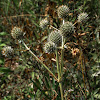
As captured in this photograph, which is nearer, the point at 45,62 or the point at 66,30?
the point at 66,30

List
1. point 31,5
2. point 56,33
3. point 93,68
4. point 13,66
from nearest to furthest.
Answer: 1. point 56,33
2. point 93,68
3. point 13,66
4. point 31,5

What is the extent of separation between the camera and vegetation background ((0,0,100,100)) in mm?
1985

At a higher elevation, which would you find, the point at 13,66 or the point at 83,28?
the point at 83,28

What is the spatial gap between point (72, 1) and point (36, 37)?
3.65ft

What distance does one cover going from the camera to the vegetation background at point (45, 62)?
1.99 m

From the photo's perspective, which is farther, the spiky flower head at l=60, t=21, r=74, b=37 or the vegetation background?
the vegetation background

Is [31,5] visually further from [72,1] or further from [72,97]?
[72,97]

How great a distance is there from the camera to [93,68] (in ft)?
7.21

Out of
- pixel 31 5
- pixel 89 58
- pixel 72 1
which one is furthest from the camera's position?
pixel 31 5

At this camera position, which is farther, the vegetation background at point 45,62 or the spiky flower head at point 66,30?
the vegetation background at point 45,62

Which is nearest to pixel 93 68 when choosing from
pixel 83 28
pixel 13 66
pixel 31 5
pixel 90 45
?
pixel 90 45

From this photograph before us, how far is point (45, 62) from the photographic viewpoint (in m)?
2.44

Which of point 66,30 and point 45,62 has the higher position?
point 66,30

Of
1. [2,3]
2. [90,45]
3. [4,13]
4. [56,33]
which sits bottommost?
[90,45]
